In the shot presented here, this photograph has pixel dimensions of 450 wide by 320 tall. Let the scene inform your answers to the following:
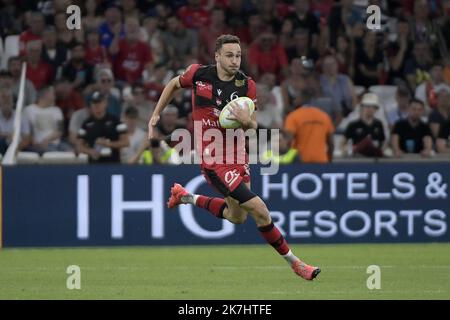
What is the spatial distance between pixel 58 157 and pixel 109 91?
62.9 inches

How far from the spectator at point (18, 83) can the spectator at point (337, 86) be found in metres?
4.35

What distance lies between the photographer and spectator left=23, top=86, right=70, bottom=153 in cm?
1731

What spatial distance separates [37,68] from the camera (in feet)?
60.3

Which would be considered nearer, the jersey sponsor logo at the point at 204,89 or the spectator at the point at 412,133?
the jersey sponsor logo at the point at 204,89

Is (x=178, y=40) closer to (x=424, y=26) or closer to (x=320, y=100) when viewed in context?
(x=320, y=100)

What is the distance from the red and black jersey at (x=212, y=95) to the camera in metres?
11.5

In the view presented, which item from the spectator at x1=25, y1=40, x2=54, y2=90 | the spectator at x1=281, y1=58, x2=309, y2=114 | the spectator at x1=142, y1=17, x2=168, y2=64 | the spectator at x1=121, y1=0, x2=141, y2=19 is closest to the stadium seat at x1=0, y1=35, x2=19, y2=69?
the spectator at x1=25, y1=40, x2=54, y2=90

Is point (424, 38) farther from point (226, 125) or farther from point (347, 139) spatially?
point (226, 125)

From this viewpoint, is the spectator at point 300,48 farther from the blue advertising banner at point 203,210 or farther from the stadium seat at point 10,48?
the stadium seat at point 10,48

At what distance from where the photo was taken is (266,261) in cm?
1391

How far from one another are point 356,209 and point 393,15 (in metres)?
5.59

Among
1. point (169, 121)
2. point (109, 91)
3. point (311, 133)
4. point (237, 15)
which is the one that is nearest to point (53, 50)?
point (109, 91)

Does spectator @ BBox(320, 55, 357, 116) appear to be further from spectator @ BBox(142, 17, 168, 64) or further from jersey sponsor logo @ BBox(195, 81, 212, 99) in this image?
jersey sponsor logo @ BBox(195, 81, 212, 99)

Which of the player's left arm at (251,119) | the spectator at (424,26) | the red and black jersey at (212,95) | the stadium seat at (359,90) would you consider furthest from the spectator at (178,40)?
the player's left arm at (251,119)
